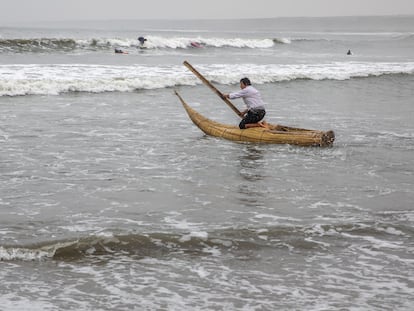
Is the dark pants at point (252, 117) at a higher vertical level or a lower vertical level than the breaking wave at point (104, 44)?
lower

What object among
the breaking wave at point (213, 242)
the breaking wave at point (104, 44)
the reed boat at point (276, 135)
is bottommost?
the breaking wave at point (213, 242)

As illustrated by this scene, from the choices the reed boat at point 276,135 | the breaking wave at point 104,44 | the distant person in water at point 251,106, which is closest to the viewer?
the reed boat at point 276,135

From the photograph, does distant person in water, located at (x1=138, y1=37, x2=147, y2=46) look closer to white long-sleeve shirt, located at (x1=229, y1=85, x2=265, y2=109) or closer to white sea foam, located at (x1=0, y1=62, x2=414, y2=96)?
white sea foam, located at (x1=0, y1=62, x2=414, y2=96)

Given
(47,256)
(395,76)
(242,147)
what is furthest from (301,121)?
(395,76)

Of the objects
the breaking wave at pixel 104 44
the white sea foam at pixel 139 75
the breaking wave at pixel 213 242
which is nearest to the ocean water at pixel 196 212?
the breaking wave at pixel 213 242

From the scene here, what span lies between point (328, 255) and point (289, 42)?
183 ft

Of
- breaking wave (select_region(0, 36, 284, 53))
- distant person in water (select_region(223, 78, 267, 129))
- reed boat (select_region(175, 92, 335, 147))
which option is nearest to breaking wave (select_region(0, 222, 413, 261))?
reed boat (select_region(175, 92, 335, 147))

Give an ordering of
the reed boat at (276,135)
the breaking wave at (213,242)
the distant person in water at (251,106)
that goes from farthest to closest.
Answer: the distant person in water at (251,106)
the reed boat at (276,135)
the breaking wave at (213,242)

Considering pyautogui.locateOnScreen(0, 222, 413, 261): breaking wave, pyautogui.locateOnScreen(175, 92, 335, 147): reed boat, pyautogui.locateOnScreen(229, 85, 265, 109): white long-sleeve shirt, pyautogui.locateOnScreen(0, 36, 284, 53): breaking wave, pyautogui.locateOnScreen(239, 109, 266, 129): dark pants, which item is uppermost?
pyautogui.locateOnScreen(0, 36, 284, 53): breaking wave

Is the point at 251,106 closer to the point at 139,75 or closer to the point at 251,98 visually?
the point at 251,98

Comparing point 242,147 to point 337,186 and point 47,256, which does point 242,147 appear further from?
point 47,256

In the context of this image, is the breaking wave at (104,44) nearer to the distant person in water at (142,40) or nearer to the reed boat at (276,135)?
the distant person in water at (142,40)

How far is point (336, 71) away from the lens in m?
30.1

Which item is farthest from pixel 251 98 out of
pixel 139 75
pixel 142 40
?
pixel 142 40
